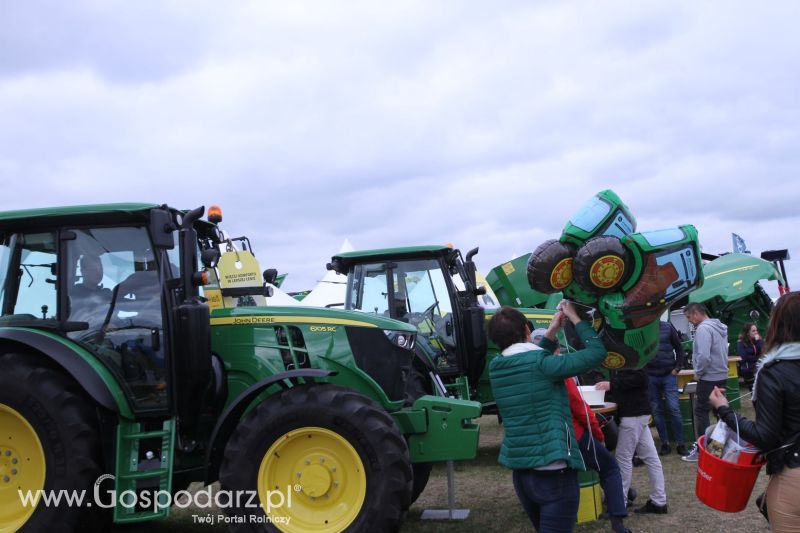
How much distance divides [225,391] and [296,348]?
60 cm

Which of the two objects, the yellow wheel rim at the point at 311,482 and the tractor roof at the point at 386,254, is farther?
the tractor roof at the point at 386,254

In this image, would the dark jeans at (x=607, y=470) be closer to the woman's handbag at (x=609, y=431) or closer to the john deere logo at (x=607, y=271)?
the woman's handbag at (x=609, y=431)

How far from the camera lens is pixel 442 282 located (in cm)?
873

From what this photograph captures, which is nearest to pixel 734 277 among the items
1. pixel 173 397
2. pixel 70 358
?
pixel 173 397

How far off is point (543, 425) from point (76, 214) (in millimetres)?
3477

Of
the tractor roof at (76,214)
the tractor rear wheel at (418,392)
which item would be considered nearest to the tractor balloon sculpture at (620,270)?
the tractor rear wheel at (418,392)

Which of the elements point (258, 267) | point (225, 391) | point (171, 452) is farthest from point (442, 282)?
point (171, 452)

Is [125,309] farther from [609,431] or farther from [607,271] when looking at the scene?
[609,431]

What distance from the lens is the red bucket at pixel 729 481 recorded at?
3371 millimetres

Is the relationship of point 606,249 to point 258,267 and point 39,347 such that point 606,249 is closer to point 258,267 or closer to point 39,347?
point 258,267

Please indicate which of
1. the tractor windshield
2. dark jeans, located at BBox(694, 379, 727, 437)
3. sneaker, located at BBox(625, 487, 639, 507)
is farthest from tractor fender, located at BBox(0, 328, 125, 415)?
dark jeans, located at BBox(694, 379, 727, 437)

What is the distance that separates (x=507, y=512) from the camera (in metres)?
6.06

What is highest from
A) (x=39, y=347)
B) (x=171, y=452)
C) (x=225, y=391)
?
(x=39, y=347)

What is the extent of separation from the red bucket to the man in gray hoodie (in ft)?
15.3
